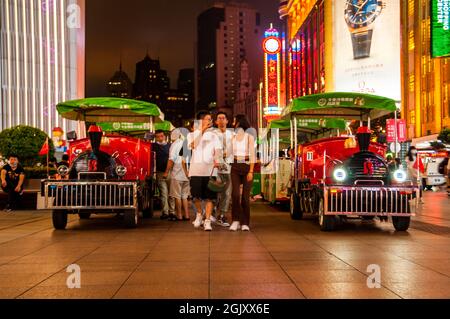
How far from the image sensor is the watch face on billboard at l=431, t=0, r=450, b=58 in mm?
26000

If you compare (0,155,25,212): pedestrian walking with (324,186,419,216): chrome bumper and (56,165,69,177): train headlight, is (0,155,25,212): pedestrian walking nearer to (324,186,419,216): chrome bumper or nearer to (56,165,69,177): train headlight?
(56,165,69,177): train headlight

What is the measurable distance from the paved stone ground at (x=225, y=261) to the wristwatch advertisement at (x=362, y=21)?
4844 centimetres

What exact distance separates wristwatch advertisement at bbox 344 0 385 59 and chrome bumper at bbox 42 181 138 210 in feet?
164

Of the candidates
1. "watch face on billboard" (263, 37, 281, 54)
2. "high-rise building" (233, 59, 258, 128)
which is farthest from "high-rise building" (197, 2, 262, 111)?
→ "watch face on billboard" (263, 37, 281, 54)

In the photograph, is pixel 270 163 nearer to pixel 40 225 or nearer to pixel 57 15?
pixel 40 225

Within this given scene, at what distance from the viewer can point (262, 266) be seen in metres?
6.22

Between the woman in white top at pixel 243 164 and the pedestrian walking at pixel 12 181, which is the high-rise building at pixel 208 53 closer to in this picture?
the pedestrian walking at pixel 12 181

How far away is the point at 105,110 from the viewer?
1366 cm

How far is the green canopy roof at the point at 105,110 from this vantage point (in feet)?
38.8

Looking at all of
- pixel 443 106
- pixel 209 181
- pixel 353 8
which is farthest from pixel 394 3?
pixel 209 181

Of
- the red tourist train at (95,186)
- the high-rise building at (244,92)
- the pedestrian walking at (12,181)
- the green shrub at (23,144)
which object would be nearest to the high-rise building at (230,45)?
the high-rise building at (244,92)

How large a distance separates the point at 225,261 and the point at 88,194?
4.24m

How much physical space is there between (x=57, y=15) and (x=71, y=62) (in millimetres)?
8004

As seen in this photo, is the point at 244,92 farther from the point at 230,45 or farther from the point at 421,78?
the point at 421,78
